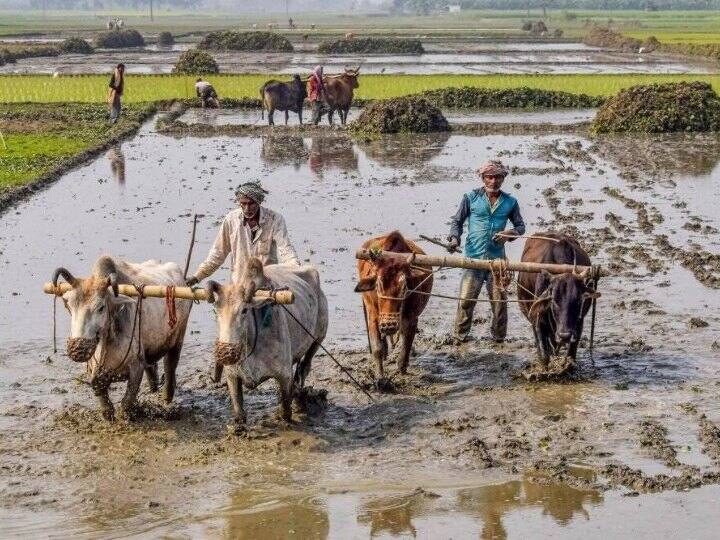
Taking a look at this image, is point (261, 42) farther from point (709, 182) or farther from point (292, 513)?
point (292, 513)

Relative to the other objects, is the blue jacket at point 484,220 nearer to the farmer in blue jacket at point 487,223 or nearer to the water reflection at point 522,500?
the farmer in blue jacket at point 487,223

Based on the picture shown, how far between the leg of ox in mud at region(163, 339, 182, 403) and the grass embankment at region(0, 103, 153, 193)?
10.3 m

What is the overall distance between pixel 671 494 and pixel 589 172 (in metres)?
15.1

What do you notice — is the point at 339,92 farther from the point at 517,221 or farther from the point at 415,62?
the point at 415,62

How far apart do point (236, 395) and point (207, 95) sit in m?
26.0

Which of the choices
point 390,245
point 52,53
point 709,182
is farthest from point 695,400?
point 52,53

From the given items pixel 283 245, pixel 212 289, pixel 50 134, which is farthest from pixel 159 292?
pixel 50 134

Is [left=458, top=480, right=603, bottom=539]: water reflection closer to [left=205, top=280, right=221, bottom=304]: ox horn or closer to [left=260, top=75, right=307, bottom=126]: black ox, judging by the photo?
→ [left=205, top=280, right=221, bottom=304]: ox horn

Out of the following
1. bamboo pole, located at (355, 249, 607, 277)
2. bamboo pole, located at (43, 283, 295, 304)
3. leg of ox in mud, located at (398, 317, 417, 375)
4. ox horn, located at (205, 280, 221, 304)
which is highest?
ox horn, located at (205, 280, 221, 304)

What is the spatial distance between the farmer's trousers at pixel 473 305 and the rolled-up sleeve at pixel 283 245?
2196 millimetres

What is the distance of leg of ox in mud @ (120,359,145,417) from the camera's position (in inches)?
339

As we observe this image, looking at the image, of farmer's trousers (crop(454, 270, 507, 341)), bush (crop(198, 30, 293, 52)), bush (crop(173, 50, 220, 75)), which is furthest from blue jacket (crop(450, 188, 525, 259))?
bush (crop(198, 30, 293, 52))

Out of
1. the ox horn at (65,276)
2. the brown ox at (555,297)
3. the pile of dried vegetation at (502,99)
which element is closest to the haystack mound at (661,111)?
the pile of dried vegetation at (502,99)

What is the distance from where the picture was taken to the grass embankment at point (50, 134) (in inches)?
866
